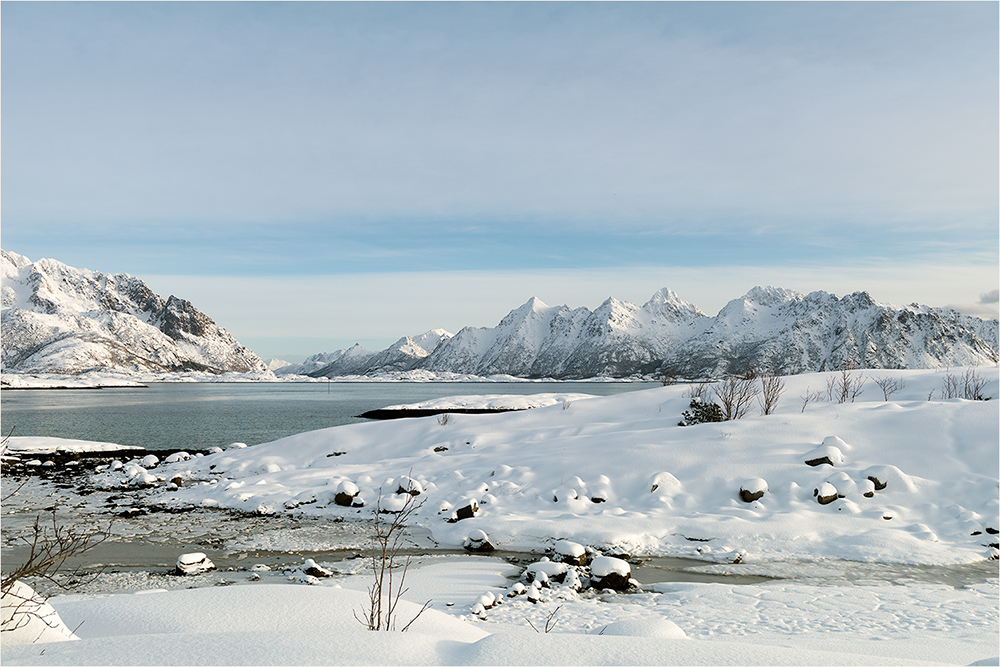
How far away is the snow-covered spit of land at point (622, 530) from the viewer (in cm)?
397

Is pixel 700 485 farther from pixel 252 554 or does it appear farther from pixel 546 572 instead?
pixel 252 554

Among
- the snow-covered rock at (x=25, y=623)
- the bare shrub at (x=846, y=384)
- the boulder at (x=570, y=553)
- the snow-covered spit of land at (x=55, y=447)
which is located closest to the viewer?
the snow-covered rock at (x=25, y=623)

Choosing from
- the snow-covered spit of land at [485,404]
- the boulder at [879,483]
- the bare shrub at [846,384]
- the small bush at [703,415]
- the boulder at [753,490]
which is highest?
the bare shrub at [846,384]

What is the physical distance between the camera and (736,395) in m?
22.7

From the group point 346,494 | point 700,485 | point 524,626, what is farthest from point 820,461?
point 346,494

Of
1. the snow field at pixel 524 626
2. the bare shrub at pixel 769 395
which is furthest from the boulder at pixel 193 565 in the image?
the bare shrub at pixel 769 395

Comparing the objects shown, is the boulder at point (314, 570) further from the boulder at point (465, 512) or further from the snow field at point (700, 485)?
the boulder at point (465, 512)

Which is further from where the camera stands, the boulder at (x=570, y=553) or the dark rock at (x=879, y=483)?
the dark rock at (x=879, y=483)

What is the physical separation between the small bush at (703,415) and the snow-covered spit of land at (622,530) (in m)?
1.18

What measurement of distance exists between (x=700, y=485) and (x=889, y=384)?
1823cm

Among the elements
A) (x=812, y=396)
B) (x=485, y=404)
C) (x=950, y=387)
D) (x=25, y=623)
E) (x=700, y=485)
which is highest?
(x=950, y=387)

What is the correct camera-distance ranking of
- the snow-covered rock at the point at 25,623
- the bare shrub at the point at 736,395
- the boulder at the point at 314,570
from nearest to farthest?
the snow-covered rock at the point at 25,623
the boulder at the point at 314,570
the bare shrub at the point at 736,395

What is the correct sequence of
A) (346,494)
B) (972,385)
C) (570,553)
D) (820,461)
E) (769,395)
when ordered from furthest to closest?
(972,385)
(769,395)
(346,494)
(820,461)
(570,553)

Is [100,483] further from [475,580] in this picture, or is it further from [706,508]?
[706,508]
